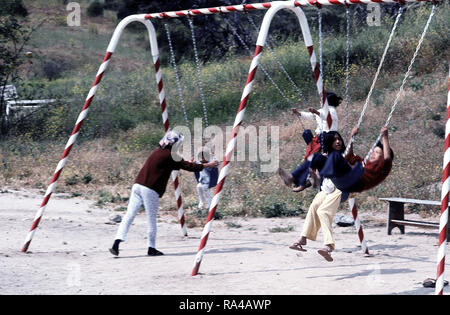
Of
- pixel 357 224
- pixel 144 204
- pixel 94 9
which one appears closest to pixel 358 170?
pixel 357 224

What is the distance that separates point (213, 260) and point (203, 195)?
173 inches

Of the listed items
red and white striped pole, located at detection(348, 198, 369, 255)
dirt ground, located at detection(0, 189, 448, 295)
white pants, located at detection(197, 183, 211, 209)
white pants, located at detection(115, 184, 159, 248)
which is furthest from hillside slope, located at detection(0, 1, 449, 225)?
red and white striped pole, located at detection(348, 198, 369, 255)

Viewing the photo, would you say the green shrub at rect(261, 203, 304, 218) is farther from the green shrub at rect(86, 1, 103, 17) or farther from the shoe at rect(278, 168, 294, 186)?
the green shrub at rect(86, 1, 103, 17)

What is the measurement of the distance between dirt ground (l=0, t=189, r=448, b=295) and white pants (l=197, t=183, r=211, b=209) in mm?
680

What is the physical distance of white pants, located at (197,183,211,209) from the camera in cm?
1311

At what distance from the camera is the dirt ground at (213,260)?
24.0 ft

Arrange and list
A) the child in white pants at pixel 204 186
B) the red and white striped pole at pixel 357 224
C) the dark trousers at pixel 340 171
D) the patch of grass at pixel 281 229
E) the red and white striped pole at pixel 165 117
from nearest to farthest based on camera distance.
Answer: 1. the dark trousers at pixel 340 171
2. the red and white striped pole at pixel 357 224
3. the red and white striped pole at pixel 165 117
4. the patch of grass at pixel 281 229
5. the child in white pants at pixel 204 186

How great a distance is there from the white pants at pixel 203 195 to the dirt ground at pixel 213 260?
680 millimetres

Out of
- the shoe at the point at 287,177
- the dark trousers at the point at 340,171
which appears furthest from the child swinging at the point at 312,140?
the dark trousers at the point at 340,171

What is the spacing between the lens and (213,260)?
354 inches

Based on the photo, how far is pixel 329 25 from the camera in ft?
99.0

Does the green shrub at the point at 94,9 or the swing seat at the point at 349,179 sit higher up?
the green shrub at the point at 94,9

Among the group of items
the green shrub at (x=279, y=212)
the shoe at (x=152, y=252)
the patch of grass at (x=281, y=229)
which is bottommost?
the green shrub at (x=279, y=212)

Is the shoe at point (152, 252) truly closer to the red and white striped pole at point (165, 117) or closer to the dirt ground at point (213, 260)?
the dirt ground at point (213, 260)
